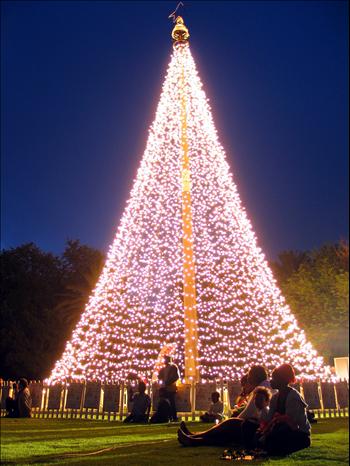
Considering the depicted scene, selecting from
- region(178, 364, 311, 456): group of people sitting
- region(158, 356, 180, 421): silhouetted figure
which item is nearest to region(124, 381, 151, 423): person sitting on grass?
region(158, 356, 180, 421): silhouetted figure

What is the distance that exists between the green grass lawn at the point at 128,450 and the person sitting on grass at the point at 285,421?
6.5 inches

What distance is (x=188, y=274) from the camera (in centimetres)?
1623

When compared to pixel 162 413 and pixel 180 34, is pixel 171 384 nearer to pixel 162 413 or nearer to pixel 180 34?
pixel 162 413

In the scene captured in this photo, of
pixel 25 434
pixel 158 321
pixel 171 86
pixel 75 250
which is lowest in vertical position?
pixel 25 434

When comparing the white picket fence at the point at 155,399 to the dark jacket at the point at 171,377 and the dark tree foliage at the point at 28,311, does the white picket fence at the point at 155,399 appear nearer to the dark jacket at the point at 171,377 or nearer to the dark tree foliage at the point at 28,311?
the dark jacket at the point at 171,377

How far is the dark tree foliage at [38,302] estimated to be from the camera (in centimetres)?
2881

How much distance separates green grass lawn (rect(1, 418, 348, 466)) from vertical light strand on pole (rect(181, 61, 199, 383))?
7.05 metres

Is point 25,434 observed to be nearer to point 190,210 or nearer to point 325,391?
point 325,391

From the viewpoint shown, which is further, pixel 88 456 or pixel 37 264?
pixel 37 264

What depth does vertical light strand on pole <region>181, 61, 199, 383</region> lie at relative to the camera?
50.9ft

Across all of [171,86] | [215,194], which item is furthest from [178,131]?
[215,194]

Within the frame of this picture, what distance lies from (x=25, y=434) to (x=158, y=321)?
8966 mm

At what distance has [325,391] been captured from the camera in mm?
12156

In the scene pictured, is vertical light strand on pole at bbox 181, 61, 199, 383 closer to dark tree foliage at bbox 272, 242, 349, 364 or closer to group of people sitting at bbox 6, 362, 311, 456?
group of people sitting at bbox 6, 362, 311, 456
